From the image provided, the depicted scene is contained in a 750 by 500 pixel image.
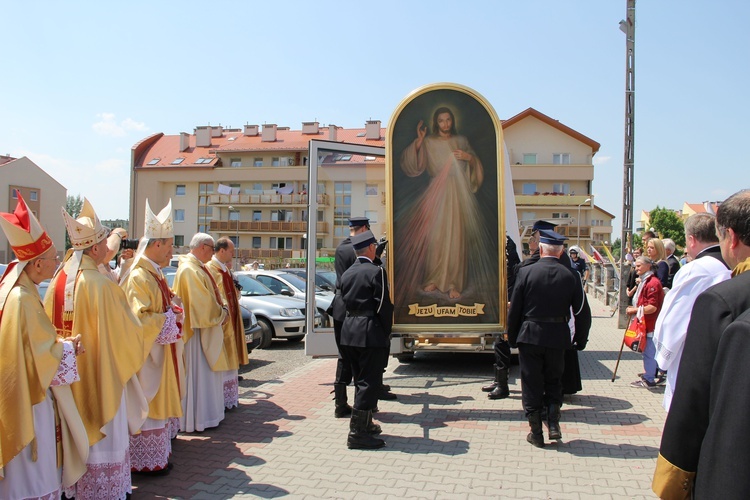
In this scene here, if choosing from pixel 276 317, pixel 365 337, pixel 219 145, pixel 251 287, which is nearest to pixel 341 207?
pixel 365 337

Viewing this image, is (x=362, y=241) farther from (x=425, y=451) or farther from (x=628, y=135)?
(x=628, y=135)

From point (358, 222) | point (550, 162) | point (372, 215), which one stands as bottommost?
point (358, 222)

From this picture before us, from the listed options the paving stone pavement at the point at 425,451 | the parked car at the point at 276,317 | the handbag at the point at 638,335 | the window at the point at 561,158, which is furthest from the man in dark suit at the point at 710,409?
the window at the point at 561,158

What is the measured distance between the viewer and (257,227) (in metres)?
59.6

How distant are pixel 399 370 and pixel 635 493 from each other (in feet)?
18.4

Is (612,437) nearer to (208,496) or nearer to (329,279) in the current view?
(208,496)

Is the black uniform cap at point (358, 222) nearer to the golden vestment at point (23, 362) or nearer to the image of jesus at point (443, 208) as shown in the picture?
the image of jesus at point (443, 208)

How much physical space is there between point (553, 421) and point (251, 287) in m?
8.95

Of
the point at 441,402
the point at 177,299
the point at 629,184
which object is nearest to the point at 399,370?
the point at 441,402

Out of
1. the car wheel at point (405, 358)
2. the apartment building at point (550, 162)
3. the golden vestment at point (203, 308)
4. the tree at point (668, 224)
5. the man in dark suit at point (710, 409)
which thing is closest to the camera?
the man in dark suit at point (710, 409)

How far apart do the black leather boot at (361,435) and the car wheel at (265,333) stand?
273 inches

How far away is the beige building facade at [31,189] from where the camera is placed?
56.2 meters

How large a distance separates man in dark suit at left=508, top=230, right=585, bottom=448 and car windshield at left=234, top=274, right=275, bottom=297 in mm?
8274

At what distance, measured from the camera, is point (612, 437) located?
617 centimetres
